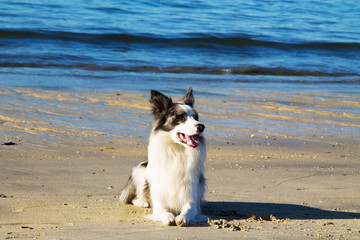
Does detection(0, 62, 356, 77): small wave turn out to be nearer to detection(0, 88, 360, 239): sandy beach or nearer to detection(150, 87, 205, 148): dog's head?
detection(0, 88, 360, 239): sandy beach

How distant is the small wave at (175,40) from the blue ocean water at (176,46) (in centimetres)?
4

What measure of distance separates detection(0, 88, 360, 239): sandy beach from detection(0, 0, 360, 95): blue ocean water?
8.73ft

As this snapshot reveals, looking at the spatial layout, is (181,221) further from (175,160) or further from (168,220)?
(175,160)

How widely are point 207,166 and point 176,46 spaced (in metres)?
15.2

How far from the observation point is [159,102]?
5.20 meters

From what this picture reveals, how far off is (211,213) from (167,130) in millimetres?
978

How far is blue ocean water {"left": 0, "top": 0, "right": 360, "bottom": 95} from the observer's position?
15.2 m

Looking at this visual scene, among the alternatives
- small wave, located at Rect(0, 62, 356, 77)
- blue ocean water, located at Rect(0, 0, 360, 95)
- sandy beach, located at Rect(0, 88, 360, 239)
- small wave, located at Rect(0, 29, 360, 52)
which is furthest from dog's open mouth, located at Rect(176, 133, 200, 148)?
small wave, located at Rect(0, 29, 360, 52)

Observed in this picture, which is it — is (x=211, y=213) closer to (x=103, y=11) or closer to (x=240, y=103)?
(x=240, y=103)

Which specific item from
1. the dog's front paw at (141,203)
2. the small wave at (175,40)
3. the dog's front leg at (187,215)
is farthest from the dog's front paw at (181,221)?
the small wave at (175,40)

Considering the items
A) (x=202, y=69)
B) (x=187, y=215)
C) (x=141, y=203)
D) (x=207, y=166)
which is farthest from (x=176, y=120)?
(x=202, y=69)

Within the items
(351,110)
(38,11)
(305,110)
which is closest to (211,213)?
(305,110)

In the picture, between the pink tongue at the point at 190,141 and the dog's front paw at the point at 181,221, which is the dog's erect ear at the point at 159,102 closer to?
the pink tongue at the point at 190,141

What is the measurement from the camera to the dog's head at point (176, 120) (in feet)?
16.6
